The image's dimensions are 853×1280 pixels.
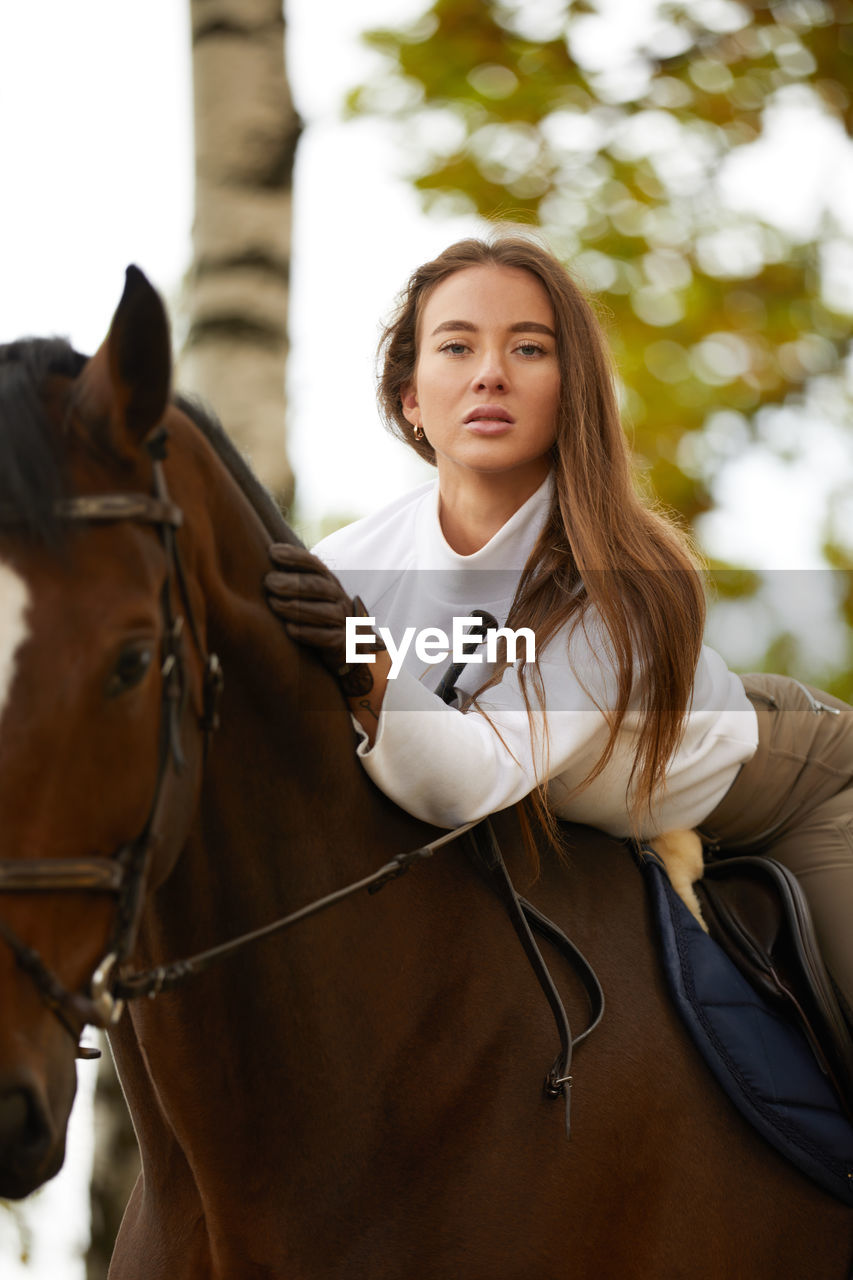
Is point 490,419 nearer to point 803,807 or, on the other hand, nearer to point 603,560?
point 603,560

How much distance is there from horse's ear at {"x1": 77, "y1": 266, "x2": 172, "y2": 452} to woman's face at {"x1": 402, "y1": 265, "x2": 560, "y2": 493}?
110 centimetres

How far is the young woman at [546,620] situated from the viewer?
219 centimetres

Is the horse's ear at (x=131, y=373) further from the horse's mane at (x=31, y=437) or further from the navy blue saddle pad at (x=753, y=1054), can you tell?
the navy blue saddle pad at (x=753, y=1054)

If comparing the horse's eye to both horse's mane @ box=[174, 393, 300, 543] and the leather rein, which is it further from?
horse's mane @ box=[174, 393, 300, 543]

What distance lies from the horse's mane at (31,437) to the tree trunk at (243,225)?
248 centimetres

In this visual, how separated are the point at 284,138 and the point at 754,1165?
3.94 meters

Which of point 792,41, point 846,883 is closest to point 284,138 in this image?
point 792,41

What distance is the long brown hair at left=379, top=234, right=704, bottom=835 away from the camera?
2422 millimetres

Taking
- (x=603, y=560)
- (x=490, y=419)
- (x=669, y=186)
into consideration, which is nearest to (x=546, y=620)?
(x=603, y=560)

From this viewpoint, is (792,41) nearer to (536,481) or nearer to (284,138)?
(284,138)

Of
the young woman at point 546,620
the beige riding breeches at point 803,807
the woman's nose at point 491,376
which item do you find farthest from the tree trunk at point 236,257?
the beige riding breeches at point 803,807

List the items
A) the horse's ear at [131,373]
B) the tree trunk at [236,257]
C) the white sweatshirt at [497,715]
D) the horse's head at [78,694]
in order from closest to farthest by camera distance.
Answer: the horse's head at [78,694] < the horse's ear at [131,373] < the white sweatshirt at [497,715] < the tree trunk at [236,257]

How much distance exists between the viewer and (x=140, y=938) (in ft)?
6.65

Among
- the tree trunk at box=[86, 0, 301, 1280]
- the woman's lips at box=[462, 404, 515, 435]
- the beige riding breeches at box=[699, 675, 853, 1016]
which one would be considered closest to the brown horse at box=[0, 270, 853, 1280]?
the beige riding breeches at box=[699, 675, 853, 1016]
